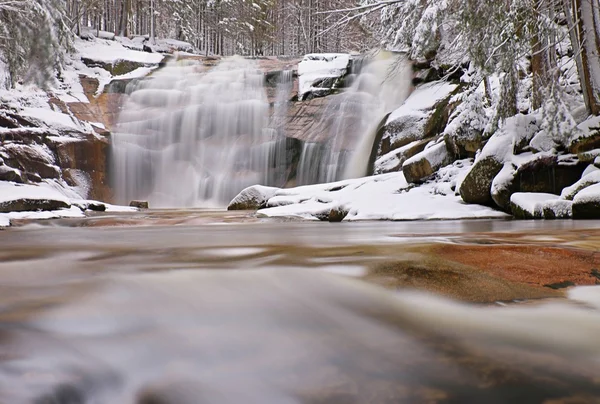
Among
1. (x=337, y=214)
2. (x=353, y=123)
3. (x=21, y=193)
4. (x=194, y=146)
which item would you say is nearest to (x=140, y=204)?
(x=194, y=146)

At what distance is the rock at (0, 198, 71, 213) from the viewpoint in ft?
29.6

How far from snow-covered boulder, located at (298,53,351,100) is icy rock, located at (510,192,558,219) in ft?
34.4

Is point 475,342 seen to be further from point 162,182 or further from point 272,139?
point 162,182

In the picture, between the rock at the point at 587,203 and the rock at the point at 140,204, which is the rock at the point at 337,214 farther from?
the rock at the point at 140,204

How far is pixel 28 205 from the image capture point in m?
9.31

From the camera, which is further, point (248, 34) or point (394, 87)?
point (248, 34)

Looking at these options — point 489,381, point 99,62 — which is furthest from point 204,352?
A: point 99,62

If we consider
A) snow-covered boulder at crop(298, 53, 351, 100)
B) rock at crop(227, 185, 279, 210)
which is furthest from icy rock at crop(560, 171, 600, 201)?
snow-covered boulder at crop(298, 53, 351, 100)

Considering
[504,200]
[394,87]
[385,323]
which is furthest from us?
[394,87]

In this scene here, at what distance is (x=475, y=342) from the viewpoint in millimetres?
986

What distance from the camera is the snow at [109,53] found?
2035 cm

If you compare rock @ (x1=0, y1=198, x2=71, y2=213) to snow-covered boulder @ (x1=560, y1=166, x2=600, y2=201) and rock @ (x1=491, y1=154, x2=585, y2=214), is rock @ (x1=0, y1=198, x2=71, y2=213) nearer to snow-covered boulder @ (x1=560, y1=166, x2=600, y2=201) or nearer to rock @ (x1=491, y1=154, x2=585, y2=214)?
rock @ (x1=491, y1=154, x2=585, y2=214)

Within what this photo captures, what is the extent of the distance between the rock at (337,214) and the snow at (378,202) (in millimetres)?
68

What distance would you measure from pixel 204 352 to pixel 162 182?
15.6m
